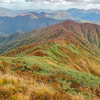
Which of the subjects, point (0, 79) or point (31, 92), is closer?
point (31, 92)

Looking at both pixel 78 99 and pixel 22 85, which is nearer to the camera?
pixel 78 99

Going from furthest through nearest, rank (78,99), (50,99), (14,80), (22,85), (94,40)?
(94,40)
(14,80)
(22,85)
(78,99)
(50,99)

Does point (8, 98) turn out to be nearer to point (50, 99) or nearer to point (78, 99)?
point (50, 99)

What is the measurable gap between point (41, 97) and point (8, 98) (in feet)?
5.62

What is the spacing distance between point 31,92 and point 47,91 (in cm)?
95

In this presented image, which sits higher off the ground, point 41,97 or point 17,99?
point 17,99

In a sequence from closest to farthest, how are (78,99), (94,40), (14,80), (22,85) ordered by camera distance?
(78,99)
(22,85)
(14,80)
(94,40)

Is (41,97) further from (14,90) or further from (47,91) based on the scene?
(14,90)

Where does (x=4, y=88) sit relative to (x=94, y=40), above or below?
above

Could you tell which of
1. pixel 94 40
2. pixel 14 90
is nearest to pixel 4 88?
pixel 14 90

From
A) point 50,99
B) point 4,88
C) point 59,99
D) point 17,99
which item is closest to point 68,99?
point 59,99

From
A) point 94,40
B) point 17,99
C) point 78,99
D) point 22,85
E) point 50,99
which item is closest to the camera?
point 17,99

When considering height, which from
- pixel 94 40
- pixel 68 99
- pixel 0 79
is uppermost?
pixel 0 79

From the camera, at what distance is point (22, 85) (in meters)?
5.18
